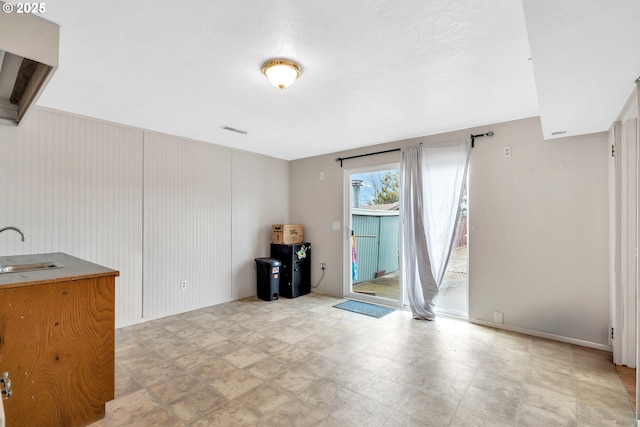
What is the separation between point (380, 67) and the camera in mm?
2174

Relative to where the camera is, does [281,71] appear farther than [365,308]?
No

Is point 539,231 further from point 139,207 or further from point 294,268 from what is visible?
point 139,207

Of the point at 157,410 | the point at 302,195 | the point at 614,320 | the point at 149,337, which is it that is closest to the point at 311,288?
the point at 302,195

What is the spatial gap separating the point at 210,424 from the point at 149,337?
1766mm

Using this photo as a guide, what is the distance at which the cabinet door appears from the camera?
5.18 feet

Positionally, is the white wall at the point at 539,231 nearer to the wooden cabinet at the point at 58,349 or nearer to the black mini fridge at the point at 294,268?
the black mini fridge at the point at 294,268

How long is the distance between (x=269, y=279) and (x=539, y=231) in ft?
11.8

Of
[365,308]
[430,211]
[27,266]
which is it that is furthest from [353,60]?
[365,308]

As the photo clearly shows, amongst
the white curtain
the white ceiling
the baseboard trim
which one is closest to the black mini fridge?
the white curtain

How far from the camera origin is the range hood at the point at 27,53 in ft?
5.16

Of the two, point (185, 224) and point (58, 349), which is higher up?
point (185, 224)

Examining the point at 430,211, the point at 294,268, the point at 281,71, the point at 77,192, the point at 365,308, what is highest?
the point at 281,71

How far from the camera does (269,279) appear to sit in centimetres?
460

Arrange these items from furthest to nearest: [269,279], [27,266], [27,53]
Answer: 1. [269,279]
2. [27,266]
3. [27,53]
